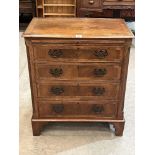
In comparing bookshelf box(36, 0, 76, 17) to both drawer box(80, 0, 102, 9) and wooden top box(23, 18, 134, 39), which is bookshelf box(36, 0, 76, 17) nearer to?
drawer box(80, 0, 102, 9)

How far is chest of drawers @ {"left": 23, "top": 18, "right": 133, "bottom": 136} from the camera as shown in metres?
1.76

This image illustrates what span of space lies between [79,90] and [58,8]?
220 cm

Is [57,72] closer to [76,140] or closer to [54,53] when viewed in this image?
[54,53]

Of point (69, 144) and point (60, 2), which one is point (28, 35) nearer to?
point (69, 144)

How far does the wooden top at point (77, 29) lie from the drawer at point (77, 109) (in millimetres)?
509

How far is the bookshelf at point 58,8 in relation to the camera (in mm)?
3753

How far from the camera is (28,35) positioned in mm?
1738

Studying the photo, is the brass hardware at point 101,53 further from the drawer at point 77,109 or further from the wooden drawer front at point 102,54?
the drawer at point 77,109

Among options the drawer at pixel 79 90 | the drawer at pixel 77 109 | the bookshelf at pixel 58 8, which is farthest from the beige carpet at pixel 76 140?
the bookshelf at pixel 58 8

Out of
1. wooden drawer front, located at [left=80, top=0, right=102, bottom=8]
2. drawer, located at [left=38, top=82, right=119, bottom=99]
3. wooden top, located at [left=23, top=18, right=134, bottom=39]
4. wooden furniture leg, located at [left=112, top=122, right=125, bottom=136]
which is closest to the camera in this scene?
wooden top, located at [left=23, top=18, right=134, bottom=39]

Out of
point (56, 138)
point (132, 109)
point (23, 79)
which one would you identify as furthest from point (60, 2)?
point (56, 138)

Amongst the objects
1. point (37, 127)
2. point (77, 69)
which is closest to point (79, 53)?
point (77, 69)

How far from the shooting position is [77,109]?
198 centimetres

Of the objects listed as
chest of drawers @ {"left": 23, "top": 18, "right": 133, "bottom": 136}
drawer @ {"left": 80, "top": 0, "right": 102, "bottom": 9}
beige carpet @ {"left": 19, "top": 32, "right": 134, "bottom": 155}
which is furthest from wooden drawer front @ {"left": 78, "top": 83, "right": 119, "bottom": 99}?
drawer @ {"left": 80, "top": 0, "right": 102, "bottom": 9}
